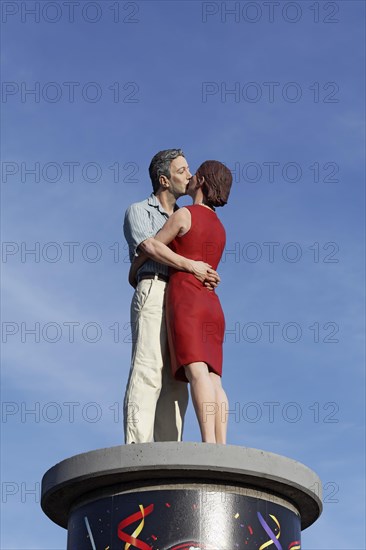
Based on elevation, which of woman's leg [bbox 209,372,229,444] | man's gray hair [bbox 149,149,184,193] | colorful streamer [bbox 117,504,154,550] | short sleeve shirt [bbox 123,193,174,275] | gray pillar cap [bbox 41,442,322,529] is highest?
man's gray hair [bbox 149,149,184,193]

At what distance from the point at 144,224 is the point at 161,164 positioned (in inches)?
29.3

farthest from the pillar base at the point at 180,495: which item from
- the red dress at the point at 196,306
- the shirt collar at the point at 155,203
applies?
the shirt collar at the point at 155,203

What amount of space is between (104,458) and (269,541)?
1.43 m

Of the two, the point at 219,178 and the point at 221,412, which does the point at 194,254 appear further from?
the point at 221,412

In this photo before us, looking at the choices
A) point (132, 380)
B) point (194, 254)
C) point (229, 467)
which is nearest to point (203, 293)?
point (194, 254)

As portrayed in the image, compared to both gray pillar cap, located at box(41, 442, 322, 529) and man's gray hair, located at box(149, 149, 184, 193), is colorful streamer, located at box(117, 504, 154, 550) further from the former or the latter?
man's gray hair, located at box(149, 149, 184, 193)

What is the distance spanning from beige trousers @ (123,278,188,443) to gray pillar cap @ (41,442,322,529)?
2.64ft

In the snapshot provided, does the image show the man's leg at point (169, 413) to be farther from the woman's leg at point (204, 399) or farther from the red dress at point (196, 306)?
the woman's leg at point (204, 399)

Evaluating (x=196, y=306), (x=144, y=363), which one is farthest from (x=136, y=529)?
(x=196, y=306)

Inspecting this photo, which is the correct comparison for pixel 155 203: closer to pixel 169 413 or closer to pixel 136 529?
pixel 169 413

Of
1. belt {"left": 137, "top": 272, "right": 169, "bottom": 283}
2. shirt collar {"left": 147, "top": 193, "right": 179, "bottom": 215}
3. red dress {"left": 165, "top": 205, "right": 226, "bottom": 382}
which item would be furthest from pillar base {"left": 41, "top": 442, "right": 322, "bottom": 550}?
shirt collar {"left": 147, "top": 193, "right": 179, "bottom": 215}

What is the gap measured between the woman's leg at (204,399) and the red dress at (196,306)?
109 mm

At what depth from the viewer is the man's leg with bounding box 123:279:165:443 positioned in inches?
345

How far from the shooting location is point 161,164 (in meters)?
9.97
